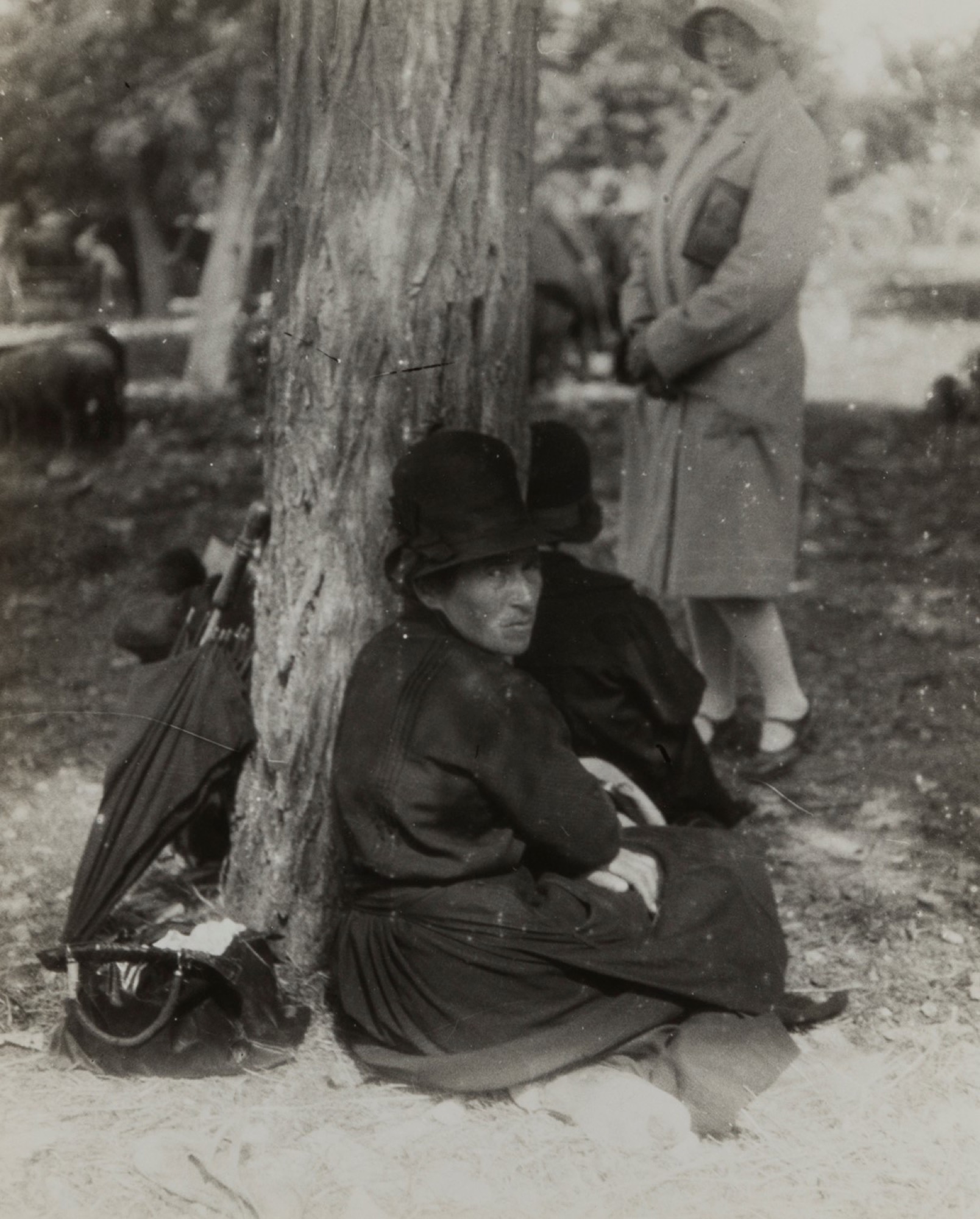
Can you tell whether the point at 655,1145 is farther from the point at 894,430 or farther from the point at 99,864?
the point at 894,430

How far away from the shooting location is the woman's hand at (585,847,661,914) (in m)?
3.18

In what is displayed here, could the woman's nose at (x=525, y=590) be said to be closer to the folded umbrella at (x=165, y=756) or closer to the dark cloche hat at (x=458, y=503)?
the dark cloche hat at (x=458, y=503)

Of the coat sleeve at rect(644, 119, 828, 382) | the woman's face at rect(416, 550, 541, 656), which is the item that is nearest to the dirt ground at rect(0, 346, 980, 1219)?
the woman's face at rect(416, 550, 541, 656)

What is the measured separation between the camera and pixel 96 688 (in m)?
5.32

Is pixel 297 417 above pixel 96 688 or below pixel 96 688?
above

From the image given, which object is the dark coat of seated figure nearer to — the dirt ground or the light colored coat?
the dirt ground

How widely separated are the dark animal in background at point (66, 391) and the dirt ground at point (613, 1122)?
168mm

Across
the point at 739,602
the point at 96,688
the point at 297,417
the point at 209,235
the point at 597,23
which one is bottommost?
the point at 96,688

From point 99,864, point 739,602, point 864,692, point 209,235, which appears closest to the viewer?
point 99,864

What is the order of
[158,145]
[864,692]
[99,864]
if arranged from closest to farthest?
[99,864], [864,692], [158,145]

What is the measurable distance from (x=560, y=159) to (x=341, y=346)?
4.69m

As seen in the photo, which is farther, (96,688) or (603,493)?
(603,493)

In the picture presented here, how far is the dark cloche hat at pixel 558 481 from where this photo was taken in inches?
152

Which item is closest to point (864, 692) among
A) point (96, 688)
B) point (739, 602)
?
point (739, 602)
